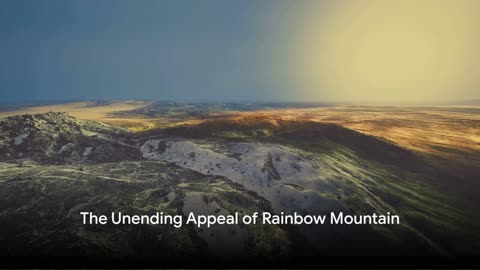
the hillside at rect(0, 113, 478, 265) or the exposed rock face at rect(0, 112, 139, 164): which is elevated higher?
the exposed rock face at rect(0, 112, 139, 164)

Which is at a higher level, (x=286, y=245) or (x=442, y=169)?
(x=442, y=169)

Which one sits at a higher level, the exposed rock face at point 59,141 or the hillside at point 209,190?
the exposed rock face at point 59,141

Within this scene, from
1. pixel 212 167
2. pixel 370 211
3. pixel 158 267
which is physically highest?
pixel 212 167

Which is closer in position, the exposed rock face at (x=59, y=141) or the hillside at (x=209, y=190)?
the hillside at (x=209, y=190)

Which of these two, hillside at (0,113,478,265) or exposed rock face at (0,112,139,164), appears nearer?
hillside at (0,113,478,265)

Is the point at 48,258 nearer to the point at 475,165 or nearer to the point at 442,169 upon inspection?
the point at 442,169

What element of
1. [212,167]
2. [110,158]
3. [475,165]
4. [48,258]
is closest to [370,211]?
[212,167]

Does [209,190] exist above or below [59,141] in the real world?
below

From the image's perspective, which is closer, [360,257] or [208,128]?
[360,257]
